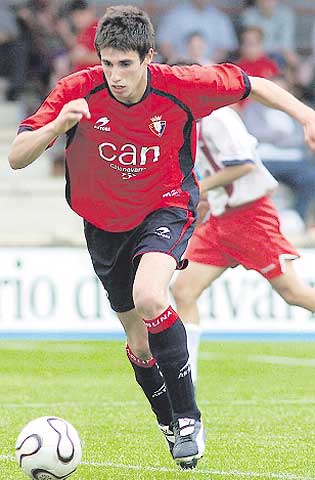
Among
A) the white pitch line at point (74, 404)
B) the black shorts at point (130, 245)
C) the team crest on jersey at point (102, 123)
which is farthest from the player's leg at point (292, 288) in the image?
the team crest on jersey at point (102, 123)

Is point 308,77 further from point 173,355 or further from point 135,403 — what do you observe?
point 173,355

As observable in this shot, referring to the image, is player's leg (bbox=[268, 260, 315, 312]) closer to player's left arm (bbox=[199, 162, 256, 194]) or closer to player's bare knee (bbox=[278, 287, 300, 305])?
player's bare knee (bbox=[278, 287, 300, 305])

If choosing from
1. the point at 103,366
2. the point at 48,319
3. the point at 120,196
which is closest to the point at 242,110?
the point at 48,319

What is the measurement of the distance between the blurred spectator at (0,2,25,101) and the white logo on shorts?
11.2m

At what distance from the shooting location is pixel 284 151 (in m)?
15.9

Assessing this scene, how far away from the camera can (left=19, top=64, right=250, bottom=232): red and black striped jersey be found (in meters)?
6.19

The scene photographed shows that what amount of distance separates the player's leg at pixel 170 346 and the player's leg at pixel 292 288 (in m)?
2.77

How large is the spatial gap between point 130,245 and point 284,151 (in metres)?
9.73

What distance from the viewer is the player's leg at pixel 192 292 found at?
29.3ft

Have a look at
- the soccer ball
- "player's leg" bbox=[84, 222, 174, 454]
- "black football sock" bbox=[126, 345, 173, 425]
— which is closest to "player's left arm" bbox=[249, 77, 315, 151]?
"player's leg" bbox=[84, 222, 174, 454]

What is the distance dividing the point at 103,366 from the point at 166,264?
205 inches

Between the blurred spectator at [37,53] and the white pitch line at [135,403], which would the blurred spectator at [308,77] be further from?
the white pitch line at [135,403]

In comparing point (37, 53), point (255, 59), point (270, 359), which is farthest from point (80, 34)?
point (270, 359)

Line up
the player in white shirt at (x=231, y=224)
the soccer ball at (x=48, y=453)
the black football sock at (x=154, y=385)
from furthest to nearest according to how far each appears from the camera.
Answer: the player in white shirt at (x=231, y=224)
the black football sock at (x=154, y=385)
the soccer ball at (x=48, y=453)
